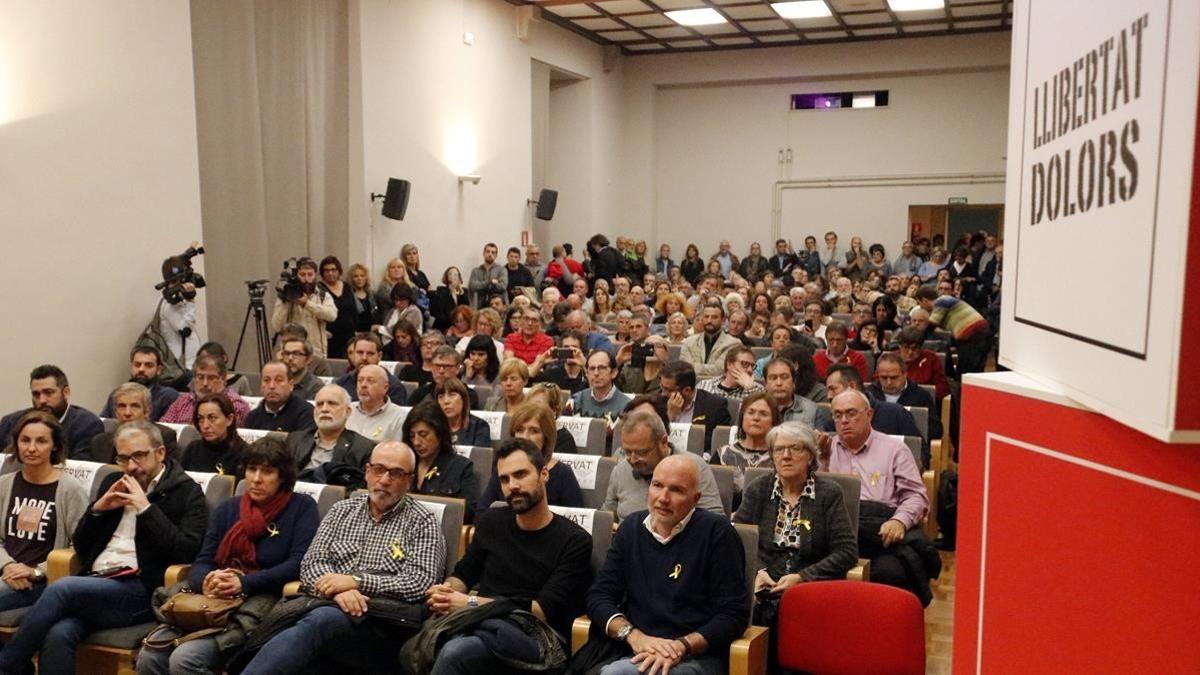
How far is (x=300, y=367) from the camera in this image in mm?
6219

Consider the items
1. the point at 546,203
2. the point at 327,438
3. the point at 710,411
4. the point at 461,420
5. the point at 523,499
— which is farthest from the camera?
the point at 546,203

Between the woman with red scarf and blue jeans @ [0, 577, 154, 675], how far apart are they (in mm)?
205

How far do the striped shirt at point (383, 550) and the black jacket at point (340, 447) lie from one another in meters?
0.94

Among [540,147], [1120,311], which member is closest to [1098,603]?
[1120,311]

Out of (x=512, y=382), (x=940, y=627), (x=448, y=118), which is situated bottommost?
(x=940, y=627)

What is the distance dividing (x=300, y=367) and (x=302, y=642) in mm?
3155

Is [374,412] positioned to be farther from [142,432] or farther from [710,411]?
[710,411]

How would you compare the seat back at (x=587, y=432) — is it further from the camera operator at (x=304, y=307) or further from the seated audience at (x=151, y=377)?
the camera operator at (x=304, y=307)

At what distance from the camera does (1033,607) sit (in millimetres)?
1152

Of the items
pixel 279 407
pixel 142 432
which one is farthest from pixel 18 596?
pixel 279 407

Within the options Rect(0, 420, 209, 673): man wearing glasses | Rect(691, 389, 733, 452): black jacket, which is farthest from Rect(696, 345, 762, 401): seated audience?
Rect(0, 420, 209, 673): man wearing glasses

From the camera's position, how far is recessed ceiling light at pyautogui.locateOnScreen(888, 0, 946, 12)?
12.4 m

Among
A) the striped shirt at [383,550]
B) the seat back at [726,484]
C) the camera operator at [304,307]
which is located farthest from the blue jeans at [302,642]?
the camera operator at [304,307]

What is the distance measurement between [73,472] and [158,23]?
456cm
